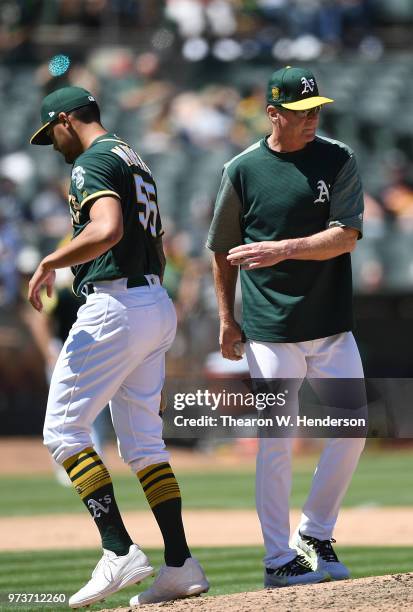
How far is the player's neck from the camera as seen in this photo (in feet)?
15.5

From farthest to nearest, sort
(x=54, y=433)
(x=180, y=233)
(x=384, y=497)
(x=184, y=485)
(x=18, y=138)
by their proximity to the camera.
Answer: (x=18, y=138) < (x=180, y=233) < (x=184, y=485) < (x=384, y=497) < (x=54, y=433)

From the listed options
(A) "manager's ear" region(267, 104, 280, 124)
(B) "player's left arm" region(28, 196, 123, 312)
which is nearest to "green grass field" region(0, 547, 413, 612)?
(B) "player's left arm" region(28, 196, 123, 312)

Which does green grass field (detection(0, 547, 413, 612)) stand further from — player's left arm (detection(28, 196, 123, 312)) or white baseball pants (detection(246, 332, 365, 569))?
player's left arm (detection(28, 196, 123, 312))

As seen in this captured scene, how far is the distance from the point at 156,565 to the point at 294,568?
1.89 m

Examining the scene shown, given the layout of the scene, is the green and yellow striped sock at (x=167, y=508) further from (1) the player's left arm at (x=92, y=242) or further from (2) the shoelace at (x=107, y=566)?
(1) the player's left arm at (x=92, y=242)

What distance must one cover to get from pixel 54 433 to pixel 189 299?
10036 millimetres

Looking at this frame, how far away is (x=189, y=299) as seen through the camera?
47.8 feet

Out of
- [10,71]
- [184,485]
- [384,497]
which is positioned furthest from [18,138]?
[384,497]

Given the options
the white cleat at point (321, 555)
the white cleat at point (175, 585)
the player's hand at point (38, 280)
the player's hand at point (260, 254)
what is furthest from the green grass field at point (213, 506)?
the player's hand at point (260, 254)

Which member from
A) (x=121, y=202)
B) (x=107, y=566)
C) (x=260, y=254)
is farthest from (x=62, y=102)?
(x=107, y=566)

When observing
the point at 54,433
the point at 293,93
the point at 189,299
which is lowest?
the point at 189,299

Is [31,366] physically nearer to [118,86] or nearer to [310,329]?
[118,86]

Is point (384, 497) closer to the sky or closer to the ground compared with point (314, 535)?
closer to the ground

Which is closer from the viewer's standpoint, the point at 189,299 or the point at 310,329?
the point at 310,329
